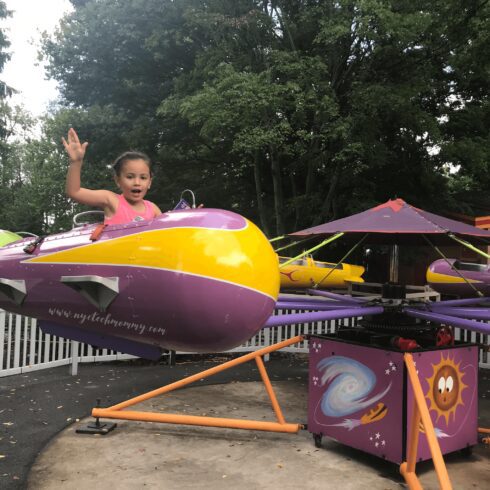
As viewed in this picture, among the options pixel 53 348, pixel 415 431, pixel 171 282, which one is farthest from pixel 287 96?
pixel 171 282

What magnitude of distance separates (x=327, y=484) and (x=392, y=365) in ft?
3.96

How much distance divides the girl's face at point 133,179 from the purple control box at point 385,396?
330 centimetres

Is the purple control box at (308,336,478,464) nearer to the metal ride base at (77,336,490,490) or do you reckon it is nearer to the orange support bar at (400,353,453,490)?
the metal ride base at (77,336,490,490)

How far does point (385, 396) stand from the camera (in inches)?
193

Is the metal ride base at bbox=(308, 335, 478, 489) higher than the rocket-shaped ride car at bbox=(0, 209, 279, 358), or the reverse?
the rocket-shaped ride car at bbox=(0, 209, 279, 358)

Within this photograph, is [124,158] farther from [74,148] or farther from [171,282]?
[171,282]

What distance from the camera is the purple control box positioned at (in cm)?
480

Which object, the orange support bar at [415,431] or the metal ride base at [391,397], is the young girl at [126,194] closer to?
the orange support bar at [415,431]

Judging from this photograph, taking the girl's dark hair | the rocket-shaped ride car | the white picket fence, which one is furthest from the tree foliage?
the rocket-shaped ride car

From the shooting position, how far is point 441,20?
534 inches

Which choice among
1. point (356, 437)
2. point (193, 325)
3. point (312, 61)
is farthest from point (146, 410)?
point (312, 61)

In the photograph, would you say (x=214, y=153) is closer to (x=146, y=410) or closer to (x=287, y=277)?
(x=287, y=277)

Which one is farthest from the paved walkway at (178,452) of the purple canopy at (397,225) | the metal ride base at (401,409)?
the purple canopy at (397,225)

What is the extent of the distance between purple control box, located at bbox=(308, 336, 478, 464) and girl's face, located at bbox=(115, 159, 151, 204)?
3298 mm
